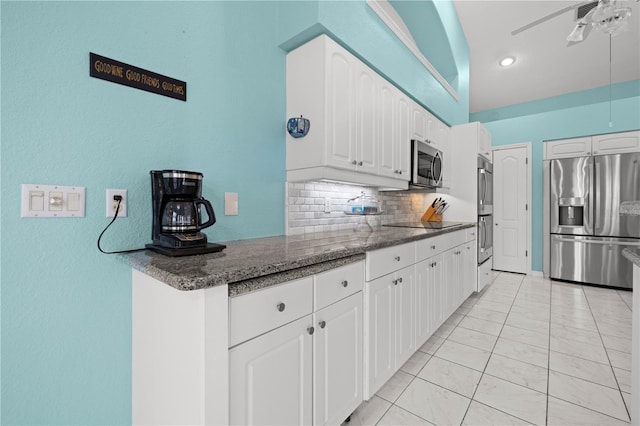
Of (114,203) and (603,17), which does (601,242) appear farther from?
(114,203)

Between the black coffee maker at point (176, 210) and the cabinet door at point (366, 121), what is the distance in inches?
46.3

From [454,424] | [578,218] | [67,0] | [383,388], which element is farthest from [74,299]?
[578,218]

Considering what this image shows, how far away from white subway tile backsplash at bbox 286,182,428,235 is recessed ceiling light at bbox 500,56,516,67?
2.79 m

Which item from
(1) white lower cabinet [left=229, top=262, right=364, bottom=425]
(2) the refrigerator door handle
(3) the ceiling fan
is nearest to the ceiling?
(3) the ceiling fan

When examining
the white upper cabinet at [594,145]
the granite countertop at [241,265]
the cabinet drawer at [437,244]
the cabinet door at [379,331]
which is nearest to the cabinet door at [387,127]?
the cabinet drawer at [437,244]

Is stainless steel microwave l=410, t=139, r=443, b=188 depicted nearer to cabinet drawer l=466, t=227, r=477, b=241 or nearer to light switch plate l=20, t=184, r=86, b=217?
cabinet drawer l=466, t=227, r=477, b=241

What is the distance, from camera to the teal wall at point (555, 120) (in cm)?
399

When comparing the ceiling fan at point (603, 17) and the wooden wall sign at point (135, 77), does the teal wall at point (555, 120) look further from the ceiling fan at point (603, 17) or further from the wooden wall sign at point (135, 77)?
the wooden wall sign at point (135, 77)

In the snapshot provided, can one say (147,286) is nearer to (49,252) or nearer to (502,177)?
(49,252)

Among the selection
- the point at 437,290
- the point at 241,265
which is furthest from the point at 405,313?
the point at 241,265

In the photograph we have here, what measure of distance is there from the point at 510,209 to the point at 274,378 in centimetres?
517

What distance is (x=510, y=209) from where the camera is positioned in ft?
15.8

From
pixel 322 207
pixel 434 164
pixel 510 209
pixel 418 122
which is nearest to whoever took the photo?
pixel 322 207

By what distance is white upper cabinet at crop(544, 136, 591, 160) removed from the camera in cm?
419
